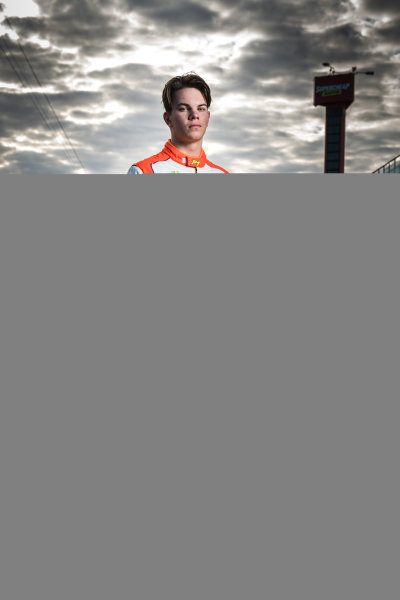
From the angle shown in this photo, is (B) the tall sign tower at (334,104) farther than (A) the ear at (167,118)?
Yes

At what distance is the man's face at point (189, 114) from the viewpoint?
2.48m

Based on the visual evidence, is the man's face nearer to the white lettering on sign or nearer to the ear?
the ear

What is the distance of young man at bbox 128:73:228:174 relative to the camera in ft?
8.16

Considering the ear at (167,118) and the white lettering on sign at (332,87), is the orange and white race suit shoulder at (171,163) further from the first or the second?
the white lettering on sign at (332,87)

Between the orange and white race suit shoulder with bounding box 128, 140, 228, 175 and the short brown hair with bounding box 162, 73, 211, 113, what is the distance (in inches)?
8.5

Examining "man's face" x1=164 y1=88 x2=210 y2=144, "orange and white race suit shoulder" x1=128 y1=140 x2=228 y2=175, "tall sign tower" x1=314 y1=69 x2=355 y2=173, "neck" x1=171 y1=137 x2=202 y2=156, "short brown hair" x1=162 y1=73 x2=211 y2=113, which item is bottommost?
"orange and white race suit shoulder" x1=128 y1=140 x2=228 y2=175

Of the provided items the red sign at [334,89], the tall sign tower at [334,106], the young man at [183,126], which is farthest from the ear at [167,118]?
the red sign at [334,89]

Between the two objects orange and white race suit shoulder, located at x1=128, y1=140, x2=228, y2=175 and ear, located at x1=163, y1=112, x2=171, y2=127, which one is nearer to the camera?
orange and white race suit shoulder, located at x1=128, y1=140, x2=228, y2=175

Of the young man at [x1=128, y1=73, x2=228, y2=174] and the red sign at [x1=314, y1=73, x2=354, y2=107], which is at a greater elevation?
the red sign at [x1=314, y1=73, x2=354, y2=107]

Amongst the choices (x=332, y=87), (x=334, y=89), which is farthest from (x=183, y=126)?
(x=334, y=89)

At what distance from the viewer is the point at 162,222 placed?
1.07 meters

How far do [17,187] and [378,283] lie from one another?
842mm

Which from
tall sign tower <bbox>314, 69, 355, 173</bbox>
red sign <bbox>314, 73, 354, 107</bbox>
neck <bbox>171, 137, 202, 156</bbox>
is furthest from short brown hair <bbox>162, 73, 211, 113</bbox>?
red sign <bbox>314, 73, 354, 107</bbox>

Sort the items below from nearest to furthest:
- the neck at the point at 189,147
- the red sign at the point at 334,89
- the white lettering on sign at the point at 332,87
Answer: the neck at the point at 189,147, the red sign at the point at 334,89, the white lettering on sign at the point at 332,87
